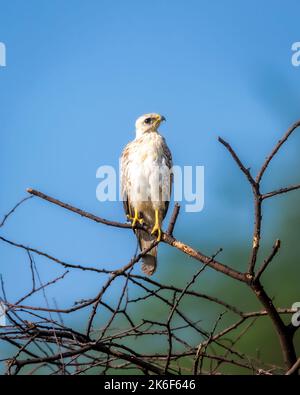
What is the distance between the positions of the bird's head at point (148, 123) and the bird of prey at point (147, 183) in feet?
0.59

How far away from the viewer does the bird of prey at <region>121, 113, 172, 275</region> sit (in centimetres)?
488

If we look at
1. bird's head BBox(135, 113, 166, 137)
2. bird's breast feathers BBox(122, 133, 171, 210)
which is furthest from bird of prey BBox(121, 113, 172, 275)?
bird's head BBox(135, 113, 166, 137)

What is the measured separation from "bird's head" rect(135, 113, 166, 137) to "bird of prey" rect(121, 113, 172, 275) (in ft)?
0.59

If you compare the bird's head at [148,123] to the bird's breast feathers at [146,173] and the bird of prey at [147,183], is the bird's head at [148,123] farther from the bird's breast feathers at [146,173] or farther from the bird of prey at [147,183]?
the bird's breast feathers at [146,173]

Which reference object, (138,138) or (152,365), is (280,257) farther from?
(152,365)

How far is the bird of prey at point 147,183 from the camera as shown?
4883 mm

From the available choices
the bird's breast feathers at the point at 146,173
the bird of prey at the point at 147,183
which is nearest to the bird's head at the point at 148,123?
the bird of prey at the point at 147,183

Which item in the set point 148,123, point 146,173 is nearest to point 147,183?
point 146,173

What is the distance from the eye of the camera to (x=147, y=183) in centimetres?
490

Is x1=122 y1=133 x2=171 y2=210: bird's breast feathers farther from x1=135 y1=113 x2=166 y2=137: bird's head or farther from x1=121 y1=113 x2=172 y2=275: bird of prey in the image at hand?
x1=135 y1=113 x2=166 y2=137: bird's head

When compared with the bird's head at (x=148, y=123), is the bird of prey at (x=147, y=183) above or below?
below
